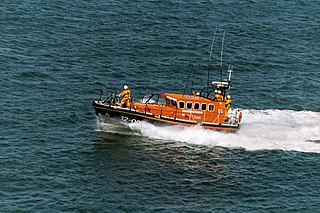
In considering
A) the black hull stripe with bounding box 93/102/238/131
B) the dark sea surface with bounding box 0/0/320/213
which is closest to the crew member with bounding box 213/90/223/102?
the black hull stripe with bounding box 93/102/238/131

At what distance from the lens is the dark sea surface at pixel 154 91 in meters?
59.8

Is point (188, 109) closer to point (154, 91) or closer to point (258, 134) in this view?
point (258, 134)

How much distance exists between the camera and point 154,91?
7919 cm

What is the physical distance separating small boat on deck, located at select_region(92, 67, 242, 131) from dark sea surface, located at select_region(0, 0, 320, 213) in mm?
1022

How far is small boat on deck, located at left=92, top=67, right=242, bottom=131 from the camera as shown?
6969cm

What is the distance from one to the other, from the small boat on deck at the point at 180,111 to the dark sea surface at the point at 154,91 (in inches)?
40.2

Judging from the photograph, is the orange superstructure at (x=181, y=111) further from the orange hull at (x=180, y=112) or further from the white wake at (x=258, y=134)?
the white wake at (x=258, y=134)

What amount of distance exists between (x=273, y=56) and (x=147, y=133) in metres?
27.2

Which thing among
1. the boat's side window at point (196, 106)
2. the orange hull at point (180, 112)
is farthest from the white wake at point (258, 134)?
the boat's side window at point (196, 106)

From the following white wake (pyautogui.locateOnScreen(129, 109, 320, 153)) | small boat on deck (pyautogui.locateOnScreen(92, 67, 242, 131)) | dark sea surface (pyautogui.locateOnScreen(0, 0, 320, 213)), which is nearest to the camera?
dark sea surface (pyautogui.locateOnScreen(0, 0, 320, 213))

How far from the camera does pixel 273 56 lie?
91.0 m

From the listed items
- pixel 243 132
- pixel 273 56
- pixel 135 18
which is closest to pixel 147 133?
pixel 243 132

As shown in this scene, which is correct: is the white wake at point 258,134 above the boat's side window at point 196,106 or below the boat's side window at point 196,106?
below

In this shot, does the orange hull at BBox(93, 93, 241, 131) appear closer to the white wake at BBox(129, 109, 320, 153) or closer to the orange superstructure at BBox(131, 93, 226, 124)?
the orange superstructure at BBox(131, 93, 226, 124)
